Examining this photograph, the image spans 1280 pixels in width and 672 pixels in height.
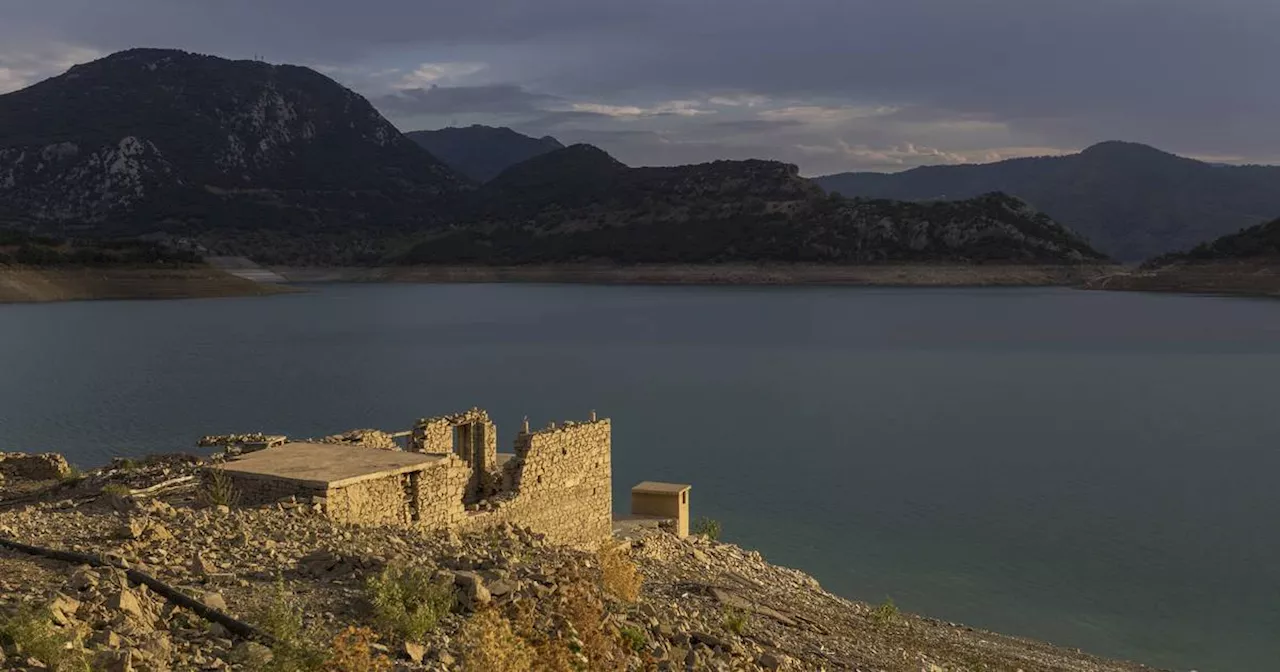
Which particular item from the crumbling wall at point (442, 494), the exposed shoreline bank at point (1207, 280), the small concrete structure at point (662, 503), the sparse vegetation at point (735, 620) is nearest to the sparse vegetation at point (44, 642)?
the sparse vegetation at point (735, 620)

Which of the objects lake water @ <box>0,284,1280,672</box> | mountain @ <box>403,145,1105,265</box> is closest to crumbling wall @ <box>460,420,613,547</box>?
lake water @ <box>0,284,1280,672</box>

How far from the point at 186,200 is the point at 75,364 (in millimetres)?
136705

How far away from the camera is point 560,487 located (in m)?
14.2

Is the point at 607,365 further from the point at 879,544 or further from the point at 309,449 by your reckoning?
the point at 309,449

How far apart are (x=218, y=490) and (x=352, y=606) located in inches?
175

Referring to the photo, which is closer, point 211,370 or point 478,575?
point 478,575

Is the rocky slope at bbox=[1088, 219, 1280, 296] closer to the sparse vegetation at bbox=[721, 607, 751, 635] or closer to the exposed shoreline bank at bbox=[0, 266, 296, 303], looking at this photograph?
the exposed shoreline bank at bbox=[0, 266, 296, 303]

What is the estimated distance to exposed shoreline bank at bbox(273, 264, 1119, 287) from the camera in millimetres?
132750

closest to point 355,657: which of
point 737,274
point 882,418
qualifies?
point 882,418

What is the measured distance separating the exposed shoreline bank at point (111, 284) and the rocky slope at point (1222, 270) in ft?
351

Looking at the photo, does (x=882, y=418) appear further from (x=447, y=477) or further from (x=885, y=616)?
(x=447, y=477)

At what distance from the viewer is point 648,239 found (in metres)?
160

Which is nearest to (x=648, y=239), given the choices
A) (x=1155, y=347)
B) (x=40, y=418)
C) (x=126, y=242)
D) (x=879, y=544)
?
(x=126, y=242)

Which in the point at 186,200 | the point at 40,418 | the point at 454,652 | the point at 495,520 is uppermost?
the point at 186,200
